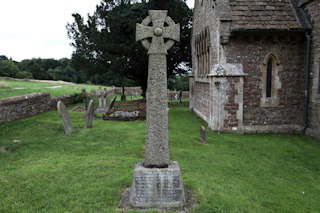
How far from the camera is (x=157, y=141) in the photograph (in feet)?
14.8

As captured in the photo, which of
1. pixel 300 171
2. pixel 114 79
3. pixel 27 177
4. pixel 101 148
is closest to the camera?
pixel 27 177

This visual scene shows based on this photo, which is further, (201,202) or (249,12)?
(249,12)

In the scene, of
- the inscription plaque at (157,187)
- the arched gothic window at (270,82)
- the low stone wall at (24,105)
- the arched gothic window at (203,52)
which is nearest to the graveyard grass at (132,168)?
the inscription plaque at (157,187)

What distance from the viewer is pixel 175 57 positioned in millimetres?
21422

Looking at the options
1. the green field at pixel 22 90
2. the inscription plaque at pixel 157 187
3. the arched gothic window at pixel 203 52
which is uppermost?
the arched gothic window at pixel 203 52

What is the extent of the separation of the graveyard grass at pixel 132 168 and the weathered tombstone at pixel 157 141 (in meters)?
0.54

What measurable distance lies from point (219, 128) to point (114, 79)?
40.8m

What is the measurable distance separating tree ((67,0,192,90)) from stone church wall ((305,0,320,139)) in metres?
11.5

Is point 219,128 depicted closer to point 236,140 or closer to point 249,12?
point 236,140

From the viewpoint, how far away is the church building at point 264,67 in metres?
10.6

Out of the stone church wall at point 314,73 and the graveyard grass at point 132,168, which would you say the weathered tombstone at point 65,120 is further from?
the stone church wall at point 314,73

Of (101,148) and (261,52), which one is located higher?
(261,52)

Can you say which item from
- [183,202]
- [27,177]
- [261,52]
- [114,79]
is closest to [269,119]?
[261,52]

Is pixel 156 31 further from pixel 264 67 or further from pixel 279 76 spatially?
pixel 279 76
